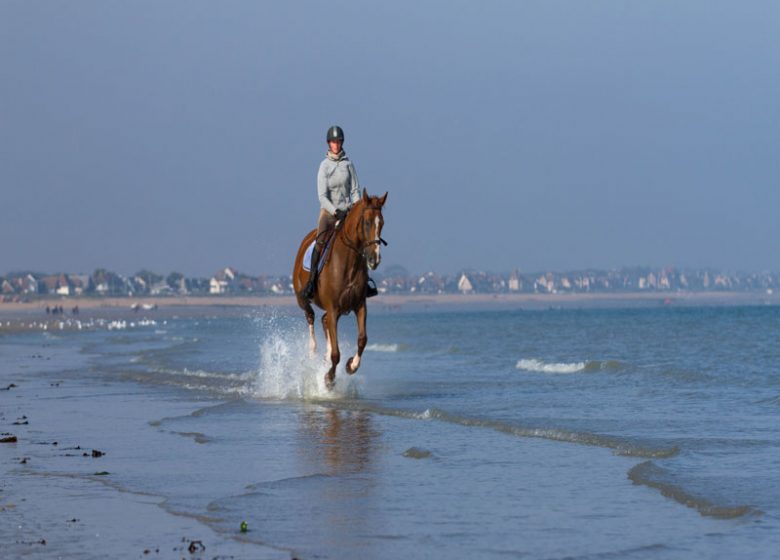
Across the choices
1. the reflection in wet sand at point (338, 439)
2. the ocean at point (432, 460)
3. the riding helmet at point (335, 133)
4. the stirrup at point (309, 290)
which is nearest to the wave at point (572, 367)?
the ocean at point (432, 460)

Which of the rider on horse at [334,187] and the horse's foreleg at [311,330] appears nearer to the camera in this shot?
the rider on horse at [334,187]

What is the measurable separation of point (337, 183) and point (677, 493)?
10.0 m

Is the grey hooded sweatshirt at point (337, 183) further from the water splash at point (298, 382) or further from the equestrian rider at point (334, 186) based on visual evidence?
the water splash at point (298, 382)

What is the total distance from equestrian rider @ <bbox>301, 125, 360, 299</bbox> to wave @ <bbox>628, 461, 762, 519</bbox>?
8336 mm

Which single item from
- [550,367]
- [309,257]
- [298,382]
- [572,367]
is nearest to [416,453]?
[309,257]

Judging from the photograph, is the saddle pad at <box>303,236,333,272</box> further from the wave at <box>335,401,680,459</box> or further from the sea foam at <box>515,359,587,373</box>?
the sea foam at <box>515,359,587,373</box>

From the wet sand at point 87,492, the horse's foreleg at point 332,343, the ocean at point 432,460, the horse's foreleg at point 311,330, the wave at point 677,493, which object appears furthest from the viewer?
the horse's foreleg at point 311,330

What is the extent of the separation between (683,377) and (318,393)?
786 cm

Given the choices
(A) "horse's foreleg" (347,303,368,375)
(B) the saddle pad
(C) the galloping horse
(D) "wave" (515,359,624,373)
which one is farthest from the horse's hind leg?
(D) "wave" (515,359,624,373)

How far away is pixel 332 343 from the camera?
18.0 meters

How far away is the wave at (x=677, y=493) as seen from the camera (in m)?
8.48

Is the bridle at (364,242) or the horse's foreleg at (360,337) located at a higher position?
the bridle at (364,242)

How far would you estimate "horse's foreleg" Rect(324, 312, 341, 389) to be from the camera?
17.8 metres

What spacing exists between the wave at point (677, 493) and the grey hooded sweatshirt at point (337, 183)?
855 centimetres
